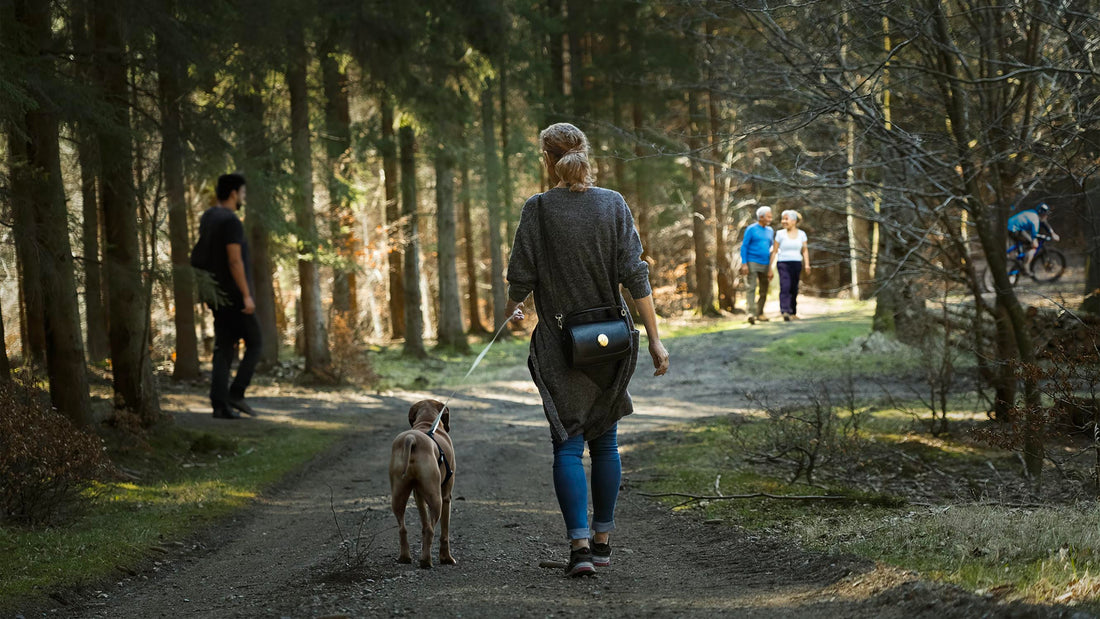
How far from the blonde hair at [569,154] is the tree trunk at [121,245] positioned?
547 centimetres

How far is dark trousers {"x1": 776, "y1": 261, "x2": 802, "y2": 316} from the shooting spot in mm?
10906

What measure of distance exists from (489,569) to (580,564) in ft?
1.82

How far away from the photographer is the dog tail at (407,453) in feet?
17.3

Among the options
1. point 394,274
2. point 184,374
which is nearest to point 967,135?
point 184,374

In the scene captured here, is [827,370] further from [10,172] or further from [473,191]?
[10,172]

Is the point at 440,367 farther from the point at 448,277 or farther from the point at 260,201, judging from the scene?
the point at 260,201

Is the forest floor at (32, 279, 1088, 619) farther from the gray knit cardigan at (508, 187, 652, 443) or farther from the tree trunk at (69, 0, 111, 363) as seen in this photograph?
the tree trunk at (69, 0, 111, 363)

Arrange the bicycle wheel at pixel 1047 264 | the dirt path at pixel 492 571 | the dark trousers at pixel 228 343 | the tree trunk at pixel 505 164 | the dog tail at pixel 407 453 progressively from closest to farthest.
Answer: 1. the dirt path at pixel 492 571
2. the dog tail at pixel 407 453
3. the dark trousers at pixel 228 343
4. the bicycle wheel at pixel 1047 264
5. the tree trunk at pixel 505 164

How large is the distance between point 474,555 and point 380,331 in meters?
36.2

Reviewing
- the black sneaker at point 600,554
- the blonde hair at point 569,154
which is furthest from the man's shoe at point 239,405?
the blonde hair at point 569,154

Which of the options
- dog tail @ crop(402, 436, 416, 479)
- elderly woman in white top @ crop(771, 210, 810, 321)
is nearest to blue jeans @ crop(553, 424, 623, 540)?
dog tail @ crop(402, 436, 416, 479)

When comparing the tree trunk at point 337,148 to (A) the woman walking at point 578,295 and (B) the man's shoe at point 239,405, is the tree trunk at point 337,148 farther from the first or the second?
(A) the woman walking at point 578,295

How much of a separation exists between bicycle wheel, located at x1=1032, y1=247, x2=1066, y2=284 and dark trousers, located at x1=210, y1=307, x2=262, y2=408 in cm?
1773

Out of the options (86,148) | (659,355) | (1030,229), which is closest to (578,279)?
(659,355)
